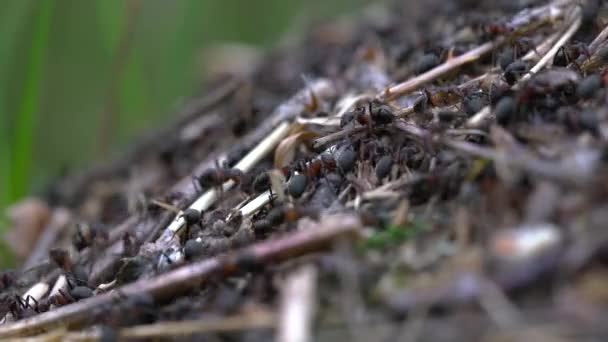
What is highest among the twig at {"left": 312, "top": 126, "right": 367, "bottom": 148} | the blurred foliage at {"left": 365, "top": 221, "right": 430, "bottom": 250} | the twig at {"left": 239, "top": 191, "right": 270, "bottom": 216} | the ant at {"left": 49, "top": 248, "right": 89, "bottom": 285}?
the twig at {"left": 312, "top": 126, "right": 367, "bottom": 148}

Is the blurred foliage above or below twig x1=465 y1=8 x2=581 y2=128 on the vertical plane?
Result: below

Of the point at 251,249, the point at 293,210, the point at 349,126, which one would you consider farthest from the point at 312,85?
the point at 251,249

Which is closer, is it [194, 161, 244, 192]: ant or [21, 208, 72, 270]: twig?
[194, 161, 244, 192]: ant

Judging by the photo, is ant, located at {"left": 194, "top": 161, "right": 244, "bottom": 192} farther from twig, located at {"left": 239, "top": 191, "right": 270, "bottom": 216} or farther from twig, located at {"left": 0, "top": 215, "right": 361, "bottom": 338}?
twig, located at {"left": 0, "top": 215, "right": 361, "bottom": 338}

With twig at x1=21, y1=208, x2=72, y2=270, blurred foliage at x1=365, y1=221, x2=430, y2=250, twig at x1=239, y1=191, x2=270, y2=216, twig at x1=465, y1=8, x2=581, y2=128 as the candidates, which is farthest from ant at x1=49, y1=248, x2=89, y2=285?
twig at x1=465, y1=8, x2=581, y2=128

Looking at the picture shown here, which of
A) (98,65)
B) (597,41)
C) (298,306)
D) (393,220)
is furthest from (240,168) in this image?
(98,65)

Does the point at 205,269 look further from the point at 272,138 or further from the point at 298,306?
the point at 272,138

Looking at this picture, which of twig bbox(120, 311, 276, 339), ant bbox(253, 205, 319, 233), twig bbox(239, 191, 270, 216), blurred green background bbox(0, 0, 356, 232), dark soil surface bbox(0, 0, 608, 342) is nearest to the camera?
dark soil surface bbox(0, 0, 608, 342)

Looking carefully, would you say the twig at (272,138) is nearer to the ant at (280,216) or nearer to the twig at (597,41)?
the ant at (280,216)
